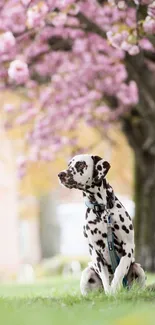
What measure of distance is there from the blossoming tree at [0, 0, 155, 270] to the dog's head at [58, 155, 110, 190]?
11.1 feet

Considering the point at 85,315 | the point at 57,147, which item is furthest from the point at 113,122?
the point at 85,315

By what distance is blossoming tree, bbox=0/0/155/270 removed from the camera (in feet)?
34.6

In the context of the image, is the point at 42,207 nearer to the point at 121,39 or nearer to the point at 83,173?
the point at 121,39

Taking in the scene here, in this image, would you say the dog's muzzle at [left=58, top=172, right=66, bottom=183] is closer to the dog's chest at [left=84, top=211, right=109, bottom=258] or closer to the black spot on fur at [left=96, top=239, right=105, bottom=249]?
the dog's chest at [left=84, top=211, right=109, bottom=258]

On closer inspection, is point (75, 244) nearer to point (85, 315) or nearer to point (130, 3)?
point (130, 3)

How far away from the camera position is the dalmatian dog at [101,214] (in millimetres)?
5824

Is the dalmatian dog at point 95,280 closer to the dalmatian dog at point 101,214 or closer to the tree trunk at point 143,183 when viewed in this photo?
the dalmatian dog at point 101,214

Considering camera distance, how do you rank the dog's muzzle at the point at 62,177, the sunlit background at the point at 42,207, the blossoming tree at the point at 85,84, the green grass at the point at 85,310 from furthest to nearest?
1. the sunlit background at the point at 42,207
2. the blossoming tree at the point at 85,84
3. the dog's muzzle at the point at 62,177
4. the green grass at the point at 85,310

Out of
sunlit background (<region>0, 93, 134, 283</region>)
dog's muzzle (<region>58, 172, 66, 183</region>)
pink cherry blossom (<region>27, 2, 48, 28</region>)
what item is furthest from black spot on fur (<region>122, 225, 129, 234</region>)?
sunlit background (<region>0, 93, 134, 283</region>)

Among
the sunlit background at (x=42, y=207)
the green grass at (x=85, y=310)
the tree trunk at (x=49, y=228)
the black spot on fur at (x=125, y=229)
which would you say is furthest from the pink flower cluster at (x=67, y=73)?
the tree trunk at (x=49, y=228)

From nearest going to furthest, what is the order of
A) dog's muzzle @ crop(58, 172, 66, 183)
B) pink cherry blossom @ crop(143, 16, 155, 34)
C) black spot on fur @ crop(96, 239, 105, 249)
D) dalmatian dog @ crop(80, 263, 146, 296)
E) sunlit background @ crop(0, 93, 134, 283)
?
dog's muzzle @ crop(58, 172, 66, 183) < black spot on fur @ crop(96, 239, 105, 249) < dalmatian dog @ crop(80, 263, 146, 296) < pink cherry blossom @ crop(143, 16, 155, 34) < sunlit background @ crop(0, 93, 134, 283)

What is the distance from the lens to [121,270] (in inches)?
229

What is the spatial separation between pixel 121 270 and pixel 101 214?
1.49 ft

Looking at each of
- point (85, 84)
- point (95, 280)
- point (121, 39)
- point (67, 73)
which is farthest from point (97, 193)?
point (85, 84)
